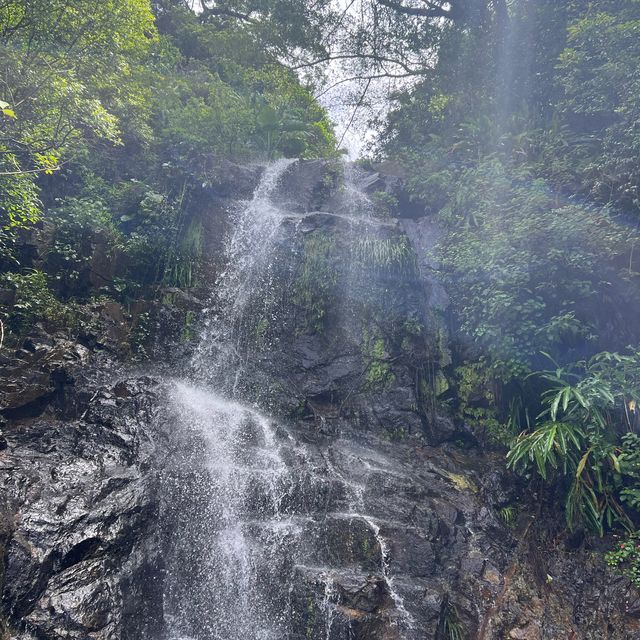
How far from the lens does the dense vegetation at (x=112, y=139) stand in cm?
750

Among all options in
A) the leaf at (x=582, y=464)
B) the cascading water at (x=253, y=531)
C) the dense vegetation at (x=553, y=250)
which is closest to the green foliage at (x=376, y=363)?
the dense vegetation at (x=553, y=250)

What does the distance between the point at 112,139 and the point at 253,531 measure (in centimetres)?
769

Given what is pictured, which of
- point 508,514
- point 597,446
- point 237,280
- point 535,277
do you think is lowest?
point 508,514

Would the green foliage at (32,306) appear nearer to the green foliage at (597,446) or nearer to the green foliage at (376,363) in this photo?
the green foliage at (376,363)

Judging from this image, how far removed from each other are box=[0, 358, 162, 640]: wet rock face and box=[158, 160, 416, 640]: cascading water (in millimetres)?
426

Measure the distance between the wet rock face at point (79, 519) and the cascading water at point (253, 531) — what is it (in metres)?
0.43

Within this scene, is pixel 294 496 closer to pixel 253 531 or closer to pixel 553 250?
pixel 253 531

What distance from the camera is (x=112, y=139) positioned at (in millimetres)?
8508

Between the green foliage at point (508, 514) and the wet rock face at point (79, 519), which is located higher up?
the wet rock face at point (79, 519)

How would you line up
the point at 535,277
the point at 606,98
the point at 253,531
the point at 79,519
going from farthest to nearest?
the point at 606,98 < the point at 535,277 < the point at 253,531 < the point at 79,519

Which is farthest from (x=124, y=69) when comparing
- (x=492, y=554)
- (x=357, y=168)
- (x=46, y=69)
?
(x=492, y=554)

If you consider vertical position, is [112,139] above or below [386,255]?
above

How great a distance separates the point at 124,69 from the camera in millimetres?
9047

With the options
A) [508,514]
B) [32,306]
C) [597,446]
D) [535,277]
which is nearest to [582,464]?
[597,446]
